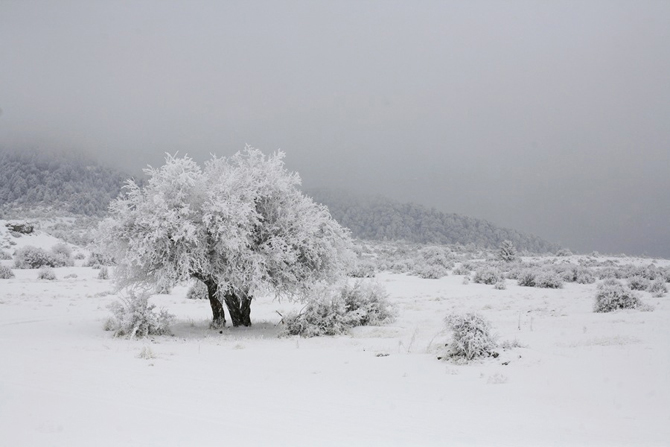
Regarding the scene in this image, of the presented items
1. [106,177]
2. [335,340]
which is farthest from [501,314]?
[106,177]

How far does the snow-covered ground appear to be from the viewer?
516 cm

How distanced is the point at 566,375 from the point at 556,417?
7.28 feet

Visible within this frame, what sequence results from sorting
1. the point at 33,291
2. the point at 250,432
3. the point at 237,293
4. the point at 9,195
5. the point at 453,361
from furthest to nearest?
the point at 9,195, the point at 33,291, the point at 237,293, the point at 453,361, the point at 250,432

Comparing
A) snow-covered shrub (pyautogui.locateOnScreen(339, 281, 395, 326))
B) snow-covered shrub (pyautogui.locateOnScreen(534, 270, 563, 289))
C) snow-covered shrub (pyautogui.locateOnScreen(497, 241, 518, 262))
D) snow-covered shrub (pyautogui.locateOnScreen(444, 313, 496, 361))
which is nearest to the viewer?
snow-covered shrub (pyautogui.locateOnScreen(444, 313, 496, 361))

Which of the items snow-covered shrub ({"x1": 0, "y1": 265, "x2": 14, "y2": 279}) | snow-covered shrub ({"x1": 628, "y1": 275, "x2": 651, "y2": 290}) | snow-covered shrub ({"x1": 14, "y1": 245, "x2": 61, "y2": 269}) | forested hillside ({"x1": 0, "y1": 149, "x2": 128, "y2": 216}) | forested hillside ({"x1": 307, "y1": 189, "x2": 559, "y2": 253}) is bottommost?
snow-covered shrub ({"x1": 628, "y1": 275, "x2": 651, "y2": 290})

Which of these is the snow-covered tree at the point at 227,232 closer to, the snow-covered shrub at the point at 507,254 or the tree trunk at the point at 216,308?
the tree trunk at the point at 216,308

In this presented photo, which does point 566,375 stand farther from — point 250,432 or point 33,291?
point 33,291

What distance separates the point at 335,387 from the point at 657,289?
776 inches

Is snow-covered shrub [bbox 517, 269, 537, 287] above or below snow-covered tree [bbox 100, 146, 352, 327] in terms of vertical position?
below

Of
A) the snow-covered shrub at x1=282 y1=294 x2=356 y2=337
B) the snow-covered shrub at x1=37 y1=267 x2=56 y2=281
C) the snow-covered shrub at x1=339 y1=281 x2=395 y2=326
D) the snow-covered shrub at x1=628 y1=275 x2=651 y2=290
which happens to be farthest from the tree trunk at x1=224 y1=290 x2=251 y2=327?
the snow-covered shrub at x1=628 y1=275 x2=651 y2=290

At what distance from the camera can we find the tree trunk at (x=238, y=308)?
1531cm

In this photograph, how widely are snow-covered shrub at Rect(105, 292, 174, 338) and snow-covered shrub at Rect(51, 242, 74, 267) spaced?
22340 mm

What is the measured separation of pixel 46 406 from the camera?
556 cm

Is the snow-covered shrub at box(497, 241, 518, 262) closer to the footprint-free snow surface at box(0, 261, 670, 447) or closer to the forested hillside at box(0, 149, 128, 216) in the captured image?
the footprint-free snow surface at box(0, 261, 670, 447)
